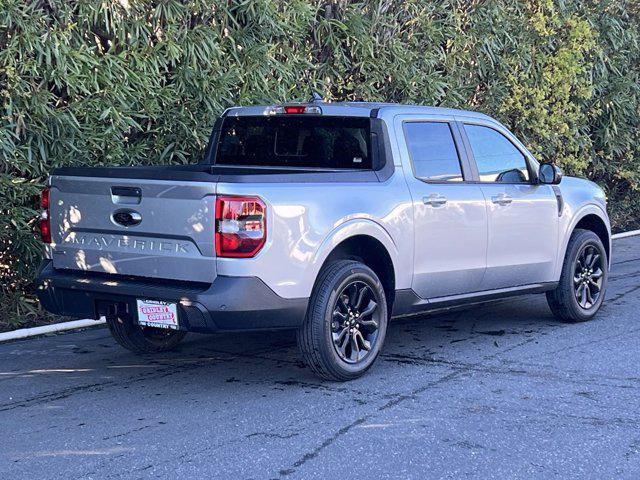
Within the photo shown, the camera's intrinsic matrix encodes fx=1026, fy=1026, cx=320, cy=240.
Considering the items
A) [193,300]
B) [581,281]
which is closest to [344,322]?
[193,300]

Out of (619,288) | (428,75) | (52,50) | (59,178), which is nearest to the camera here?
(59,178)

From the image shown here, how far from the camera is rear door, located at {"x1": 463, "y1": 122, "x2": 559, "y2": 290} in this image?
24.9 ft

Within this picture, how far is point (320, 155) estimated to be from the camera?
23.3 ft

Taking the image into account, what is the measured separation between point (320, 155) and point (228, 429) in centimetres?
234

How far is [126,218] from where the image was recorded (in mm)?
6109

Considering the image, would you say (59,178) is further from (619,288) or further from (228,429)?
(619,288)

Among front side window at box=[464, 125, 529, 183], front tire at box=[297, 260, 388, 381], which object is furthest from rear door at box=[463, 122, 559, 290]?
front tire at box=[297, 260, 388, 381]

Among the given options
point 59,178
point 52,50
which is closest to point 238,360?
point 59,178

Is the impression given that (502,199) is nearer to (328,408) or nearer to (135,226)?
(328,408)

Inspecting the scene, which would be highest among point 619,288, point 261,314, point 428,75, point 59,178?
point 428,75

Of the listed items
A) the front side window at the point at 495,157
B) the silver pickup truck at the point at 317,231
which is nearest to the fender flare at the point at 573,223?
the silver pickup truck at the point at 317,231

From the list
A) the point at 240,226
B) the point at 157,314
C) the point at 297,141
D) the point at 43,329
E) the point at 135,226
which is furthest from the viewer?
the point at 43,329

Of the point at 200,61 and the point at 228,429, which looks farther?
the point at 200,61

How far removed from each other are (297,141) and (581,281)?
289 centimetres
